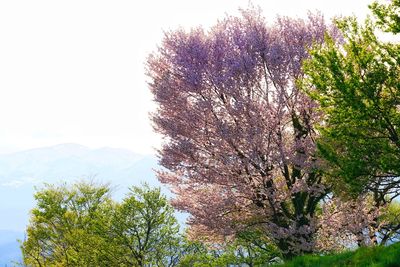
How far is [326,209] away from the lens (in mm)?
17453

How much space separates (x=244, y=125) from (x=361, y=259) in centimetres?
797

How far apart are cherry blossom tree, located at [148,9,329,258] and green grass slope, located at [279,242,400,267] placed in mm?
5224

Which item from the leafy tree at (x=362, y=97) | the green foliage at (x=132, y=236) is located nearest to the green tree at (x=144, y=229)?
the green foliage at (x=132, y=236)

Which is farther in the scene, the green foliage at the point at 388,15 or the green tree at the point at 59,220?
the green tree at the point at 59,220

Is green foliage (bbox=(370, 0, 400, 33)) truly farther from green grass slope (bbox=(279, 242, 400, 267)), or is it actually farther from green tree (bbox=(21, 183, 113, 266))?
green tree (bbox=(21, 183, 113, 266))

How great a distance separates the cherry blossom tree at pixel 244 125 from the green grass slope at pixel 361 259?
5.22m

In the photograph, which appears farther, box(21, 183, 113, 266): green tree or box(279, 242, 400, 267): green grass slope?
box(21, 183, 113, 266): green tree

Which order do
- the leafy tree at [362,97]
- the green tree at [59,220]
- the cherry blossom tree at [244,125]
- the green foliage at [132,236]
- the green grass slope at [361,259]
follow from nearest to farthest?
the green grass slope at [361,259] → the leafy tree at [362,97] → the cherry blossom tree at [244,125] → the green foliage at [132,236] → the green tree at [59,220]

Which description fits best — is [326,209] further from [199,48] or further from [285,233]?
[199,48]

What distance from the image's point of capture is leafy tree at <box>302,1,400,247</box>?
1148 cm

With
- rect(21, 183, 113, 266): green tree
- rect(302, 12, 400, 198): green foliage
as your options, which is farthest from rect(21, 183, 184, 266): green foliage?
rect(302, 12, 400, 198): green foliage

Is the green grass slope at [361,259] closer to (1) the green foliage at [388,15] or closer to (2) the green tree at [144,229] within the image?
(1) the green foliage at [388,15]

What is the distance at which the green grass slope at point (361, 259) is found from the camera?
8530 mm

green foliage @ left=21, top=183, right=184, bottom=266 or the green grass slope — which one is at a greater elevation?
green foliage @ left=21, top=183, right=184, bottom=266
